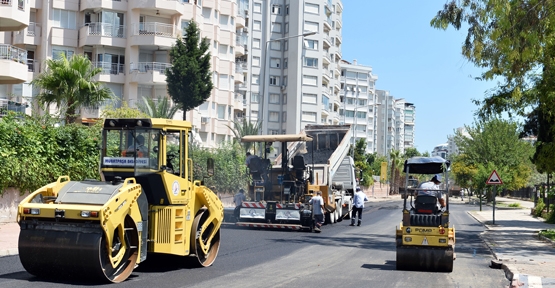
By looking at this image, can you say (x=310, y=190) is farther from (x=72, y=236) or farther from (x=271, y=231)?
(x=72, y=236)

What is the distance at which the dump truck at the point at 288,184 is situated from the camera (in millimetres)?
25188

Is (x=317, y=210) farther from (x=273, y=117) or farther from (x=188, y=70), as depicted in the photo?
(x=273, y=117)

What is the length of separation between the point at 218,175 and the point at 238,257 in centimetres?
2411

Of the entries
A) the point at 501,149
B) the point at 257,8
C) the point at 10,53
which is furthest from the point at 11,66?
the point at 257,8

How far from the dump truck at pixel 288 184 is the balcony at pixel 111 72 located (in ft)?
86.4

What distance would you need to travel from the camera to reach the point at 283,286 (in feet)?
38.9

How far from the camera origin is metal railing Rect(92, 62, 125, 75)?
51781mm

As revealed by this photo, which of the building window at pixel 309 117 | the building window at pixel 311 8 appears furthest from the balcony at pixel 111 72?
the building window at pixel 311 8

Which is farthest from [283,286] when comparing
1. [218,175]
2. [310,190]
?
[218,175]

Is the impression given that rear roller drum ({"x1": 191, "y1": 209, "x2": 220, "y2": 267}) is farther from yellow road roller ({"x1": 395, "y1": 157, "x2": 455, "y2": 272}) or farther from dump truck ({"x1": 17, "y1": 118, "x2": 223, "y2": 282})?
yellow road roller ({"x1": 395, "y1": 157, "x2": 455, "y2": 272})

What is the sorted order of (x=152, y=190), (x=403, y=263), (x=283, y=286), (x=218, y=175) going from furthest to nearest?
(x=218, y=175) < (x=403, y=263) < (x=152, y=190) < (x=283, y=286)

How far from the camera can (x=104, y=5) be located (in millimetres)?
50938

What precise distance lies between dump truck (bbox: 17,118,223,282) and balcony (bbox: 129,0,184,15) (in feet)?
129

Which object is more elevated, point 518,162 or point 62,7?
point 62,7
